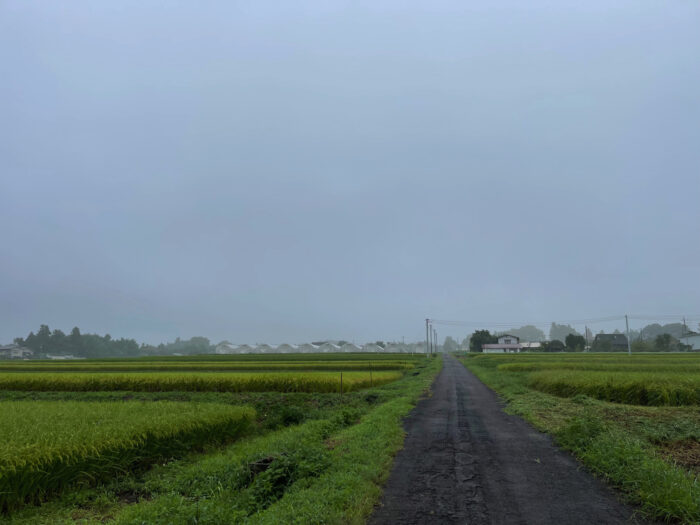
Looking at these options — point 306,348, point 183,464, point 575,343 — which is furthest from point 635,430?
point 575,343

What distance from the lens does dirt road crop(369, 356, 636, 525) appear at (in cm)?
651

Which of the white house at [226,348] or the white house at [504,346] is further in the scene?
the white house at [504,346]

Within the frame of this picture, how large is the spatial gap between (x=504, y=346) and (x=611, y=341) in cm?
3669

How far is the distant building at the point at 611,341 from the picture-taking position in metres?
135

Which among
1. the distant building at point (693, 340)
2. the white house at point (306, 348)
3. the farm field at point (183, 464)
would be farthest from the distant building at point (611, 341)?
the farm field at point (183, 464)

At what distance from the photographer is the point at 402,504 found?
7055mm

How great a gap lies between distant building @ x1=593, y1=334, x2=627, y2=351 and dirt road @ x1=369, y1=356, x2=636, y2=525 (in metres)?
147

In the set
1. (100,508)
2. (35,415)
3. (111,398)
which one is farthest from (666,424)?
(111,398)

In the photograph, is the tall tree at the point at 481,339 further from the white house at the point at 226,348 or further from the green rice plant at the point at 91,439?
the green rice plant at the point at 91,439

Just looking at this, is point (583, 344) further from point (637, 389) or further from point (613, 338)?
point (637, 389)

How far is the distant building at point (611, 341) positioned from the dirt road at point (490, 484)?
14696 cm

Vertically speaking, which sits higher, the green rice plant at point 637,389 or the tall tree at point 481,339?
the green rice plant at point 637,389

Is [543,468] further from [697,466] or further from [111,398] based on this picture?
[111,398]

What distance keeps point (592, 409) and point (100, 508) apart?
658 inches
